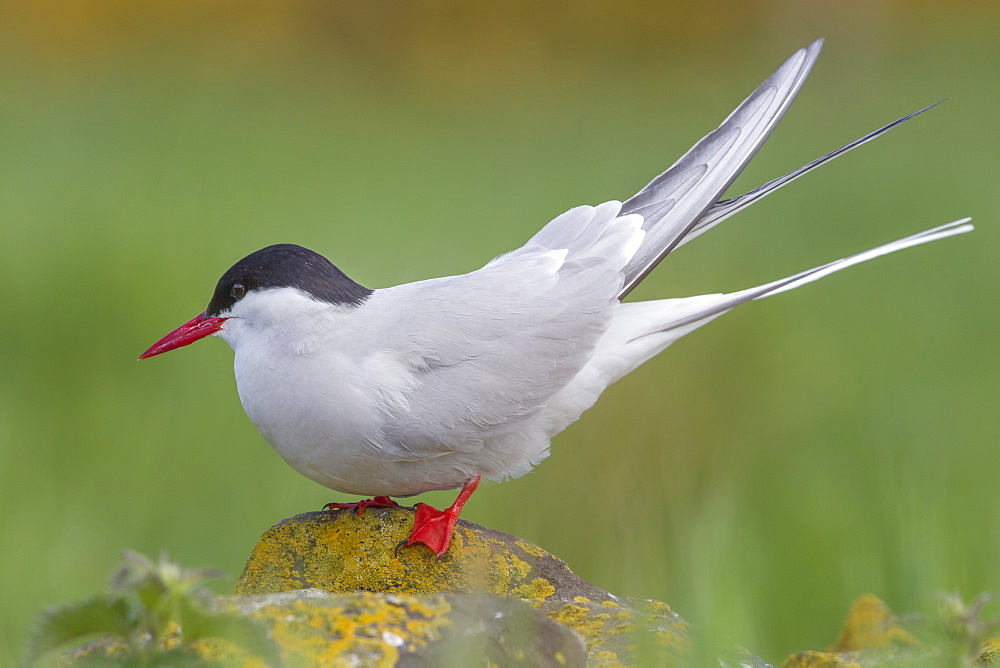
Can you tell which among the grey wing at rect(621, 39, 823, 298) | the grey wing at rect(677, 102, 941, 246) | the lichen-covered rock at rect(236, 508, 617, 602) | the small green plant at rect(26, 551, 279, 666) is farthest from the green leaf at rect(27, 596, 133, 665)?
the grey wing at rect(677, 102, 941, 246)

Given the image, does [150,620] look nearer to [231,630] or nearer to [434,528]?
[231,630]

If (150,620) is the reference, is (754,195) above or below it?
above

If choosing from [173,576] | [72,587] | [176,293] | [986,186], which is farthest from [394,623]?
[986,186]

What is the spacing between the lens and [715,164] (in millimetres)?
3145

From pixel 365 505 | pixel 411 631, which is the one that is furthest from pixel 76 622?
pixel 365 505

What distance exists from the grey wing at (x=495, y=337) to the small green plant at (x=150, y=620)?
1.20 metres

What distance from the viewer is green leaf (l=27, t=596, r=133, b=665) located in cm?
144

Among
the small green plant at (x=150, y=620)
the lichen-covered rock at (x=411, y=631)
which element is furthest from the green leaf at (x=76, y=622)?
the lichen-covered rock at (x=411, y=631)

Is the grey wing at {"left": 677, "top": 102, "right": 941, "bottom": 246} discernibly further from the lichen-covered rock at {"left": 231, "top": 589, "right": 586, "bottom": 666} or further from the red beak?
the lichen-covered rock at {"left": 231, "top": 589, "right": 586, "bottom": 666}

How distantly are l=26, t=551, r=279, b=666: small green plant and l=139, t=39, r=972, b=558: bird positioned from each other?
3.80 ft

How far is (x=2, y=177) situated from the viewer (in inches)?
342

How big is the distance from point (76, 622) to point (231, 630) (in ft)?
0.77

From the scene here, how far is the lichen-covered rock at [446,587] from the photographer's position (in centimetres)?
179

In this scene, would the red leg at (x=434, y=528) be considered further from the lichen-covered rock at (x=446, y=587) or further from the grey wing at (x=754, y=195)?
the grey wing at (x=754, y=195)
